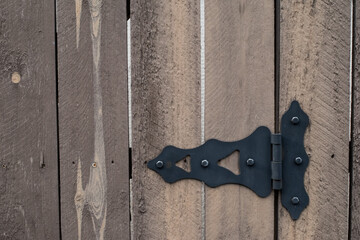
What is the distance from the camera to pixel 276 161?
2.64 feet

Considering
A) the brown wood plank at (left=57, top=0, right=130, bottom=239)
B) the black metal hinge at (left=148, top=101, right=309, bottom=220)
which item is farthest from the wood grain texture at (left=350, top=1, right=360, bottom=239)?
the brown wood plank at (left=57, top=0, right=130, bottom=239)

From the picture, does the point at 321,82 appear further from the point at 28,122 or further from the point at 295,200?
the point at 28,122

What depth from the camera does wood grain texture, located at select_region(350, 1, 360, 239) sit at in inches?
31.8

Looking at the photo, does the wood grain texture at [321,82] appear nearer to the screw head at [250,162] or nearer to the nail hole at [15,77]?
the screw head at [250,162]

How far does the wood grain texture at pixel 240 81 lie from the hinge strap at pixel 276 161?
30 mm

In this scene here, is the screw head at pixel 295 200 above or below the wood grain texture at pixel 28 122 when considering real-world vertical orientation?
below

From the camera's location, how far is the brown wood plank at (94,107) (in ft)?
2.72

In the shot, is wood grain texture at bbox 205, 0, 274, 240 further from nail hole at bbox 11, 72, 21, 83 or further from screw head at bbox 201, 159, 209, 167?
Answer: nail hole at bbox 11, 72, 21, 83

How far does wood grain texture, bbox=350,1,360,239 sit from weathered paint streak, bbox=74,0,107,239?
56cm

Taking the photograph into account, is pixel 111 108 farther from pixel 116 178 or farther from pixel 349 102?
pixel 349 102

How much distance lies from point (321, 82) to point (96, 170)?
1.79 ft

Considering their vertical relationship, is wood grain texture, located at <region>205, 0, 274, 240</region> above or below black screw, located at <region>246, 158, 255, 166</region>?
above

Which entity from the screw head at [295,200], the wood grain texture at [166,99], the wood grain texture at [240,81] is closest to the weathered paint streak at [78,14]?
the wood grain texture at [166,99]

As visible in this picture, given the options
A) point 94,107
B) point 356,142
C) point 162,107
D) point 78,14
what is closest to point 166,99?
point 162,107
